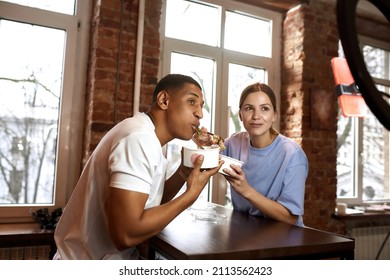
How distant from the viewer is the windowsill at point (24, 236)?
167cm

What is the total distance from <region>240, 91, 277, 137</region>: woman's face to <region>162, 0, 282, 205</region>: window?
3.13ft

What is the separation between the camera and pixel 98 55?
6.61 ft

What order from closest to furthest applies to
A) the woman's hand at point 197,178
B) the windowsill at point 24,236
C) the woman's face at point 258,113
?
1. the woman's hand at point 197,178
2. the woman's face at point 258,113
3. the windowsill at point 24,236

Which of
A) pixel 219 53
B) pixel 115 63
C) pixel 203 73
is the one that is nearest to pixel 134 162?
pixel 115 63

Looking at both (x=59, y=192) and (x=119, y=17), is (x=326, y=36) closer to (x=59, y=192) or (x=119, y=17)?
(x=119, y=17)

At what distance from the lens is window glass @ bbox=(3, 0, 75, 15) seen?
199 centimetres

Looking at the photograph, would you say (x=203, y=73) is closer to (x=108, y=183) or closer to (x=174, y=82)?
(x=174, y=82)

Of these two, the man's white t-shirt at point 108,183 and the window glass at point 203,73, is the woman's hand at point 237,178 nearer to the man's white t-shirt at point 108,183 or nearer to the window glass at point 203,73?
the man's white t-shirt at point 108,183

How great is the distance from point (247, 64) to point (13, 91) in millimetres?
1714

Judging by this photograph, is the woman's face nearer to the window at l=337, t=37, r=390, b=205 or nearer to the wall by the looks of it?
the wall

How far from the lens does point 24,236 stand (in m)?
1.69

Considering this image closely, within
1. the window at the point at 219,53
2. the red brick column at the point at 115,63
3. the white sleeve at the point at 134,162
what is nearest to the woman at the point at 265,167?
the white sleeve at the point at 134,162

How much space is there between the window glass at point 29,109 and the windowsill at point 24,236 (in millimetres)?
212
